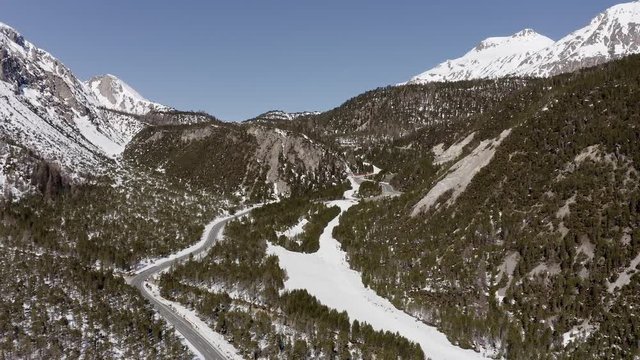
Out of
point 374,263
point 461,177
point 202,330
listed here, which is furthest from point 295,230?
point 202,330

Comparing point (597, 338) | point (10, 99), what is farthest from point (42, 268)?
point (10, 99)

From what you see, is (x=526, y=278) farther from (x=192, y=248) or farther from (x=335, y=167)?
(x=335, y=167)

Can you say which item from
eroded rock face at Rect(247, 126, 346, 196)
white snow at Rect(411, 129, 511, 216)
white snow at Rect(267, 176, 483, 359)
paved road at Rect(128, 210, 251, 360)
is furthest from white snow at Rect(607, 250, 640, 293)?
eroded rock face at Rect(247, 126, 346, 196)

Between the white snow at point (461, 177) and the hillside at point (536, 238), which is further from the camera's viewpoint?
the white snow at point (461, 177)

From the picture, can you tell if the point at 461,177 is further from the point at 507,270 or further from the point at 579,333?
the point at 579,333

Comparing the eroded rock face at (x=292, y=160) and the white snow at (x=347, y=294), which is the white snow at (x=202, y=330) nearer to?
the white snow at (x=347, y=294)

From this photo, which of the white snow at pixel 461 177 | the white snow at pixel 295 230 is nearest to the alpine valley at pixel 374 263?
the white snow at pixel 461 177
